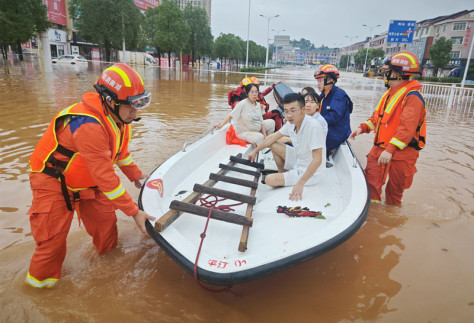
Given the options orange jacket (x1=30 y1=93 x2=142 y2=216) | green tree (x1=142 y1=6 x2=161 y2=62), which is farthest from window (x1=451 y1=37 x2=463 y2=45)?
orange jacket (x1=30 y1=93 x2=142 y2=216)

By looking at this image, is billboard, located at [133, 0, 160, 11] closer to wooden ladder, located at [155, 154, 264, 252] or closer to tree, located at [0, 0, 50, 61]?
tree, located at [0, 0, 50, 61]

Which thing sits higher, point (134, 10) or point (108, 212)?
point (134, 10)

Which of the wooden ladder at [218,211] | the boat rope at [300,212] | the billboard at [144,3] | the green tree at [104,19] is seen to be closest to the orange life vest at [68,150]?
the wooden ladder at [218,211]

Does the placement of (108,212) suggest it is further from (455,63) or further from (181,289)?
(455,63)

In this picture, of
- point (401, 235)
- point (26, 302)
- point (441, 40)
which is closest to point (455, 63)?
point (441, 40)

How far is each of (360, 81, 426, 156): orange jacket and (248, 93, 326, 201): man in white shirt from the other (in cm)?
83

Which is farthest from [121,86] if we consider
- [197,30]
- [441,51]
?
[441,51]

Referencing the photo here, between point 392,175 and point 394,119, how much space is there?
2.09ft

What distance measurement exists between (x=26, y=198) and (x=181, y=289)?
2.39 metres

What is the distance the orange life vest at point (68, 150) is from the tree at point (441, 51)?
43.5 metres

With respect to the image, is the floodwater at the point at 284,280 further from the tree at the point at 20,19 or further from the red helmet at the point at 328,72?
the tree at the point at 20,19

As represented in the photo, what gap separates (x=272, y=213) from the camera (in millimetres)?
2555

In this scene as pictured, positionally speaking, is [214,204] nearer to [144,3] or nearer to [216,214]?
[216,214]

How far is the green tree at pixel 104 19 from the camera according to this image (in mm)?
26594
